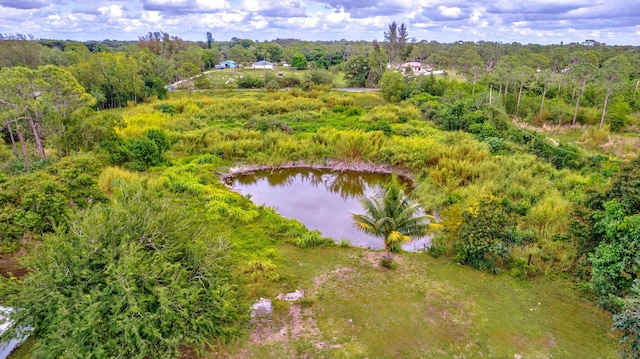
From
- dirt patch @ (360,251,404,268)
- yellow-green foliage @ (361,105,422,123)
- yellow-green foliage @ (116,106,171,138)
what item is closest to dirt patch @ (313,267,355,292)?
dirt patch @ (360,251,404,268)

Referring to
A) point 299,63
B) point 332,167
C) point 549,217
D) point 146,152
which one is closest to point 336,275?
point 549,217

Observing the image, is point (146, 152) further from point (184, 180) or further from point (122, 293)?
point (122, 293)

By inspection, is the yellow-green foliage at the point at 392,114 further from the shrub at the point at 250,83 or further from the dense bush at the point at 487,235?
the shrub at the point at 250,83

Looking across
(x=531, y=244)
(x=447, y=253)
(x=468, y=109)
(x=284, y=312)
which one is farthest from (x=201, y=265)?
(x=468, y=109)

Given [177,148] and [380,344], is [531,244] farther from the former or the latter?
[177,148]

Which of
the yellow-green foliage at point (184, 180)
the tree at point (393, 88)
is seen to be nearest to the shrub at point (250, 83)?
the tree at point (393, 88)
